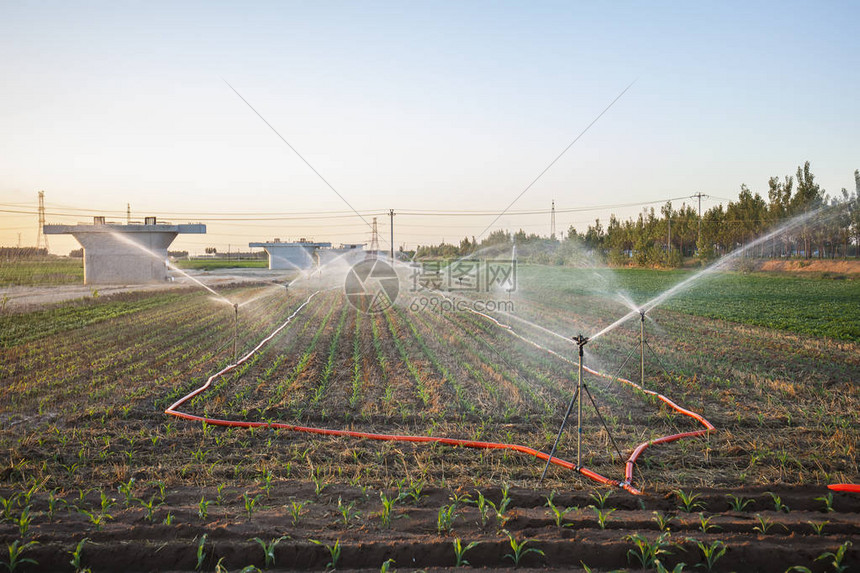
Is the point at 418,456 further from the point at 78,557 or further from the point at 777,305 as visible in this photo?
the point at 777,305

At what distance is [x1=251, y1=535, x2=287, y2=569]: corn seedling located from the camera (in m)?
3.61

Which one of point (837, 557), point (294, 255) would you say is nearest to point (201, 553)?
point (837, 557)

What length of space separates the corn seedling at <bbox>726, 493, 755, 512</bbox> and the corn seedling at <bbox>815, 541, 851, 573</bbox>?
2.39 feet

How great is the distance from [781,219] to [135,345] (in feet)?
178

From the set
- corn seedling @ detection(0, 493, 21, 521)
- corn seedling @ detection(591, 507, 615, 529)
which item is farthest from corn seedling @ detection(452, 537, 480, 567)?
corn seedling @ detection(0, 493, 21, 521)

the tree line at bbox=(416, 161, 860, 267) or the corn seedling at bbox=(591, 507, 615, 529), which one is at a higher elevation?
the tree line at bbox=(416, 161, 860, 267)

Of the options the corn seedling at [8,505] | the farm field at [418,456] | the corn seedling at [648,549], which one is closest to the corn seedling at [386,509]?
the farm field at [418,456]

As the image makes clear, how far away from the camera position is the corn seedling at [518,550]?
3.62 metres

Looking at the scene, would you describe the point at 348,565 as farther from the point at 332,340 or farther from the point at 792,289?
the point at 792,289

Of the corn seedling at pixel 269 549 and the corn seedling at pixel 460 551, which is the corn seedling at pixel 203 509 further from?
the corn seedling at pixel 460 551

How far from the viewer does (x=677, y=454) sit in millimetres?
5652

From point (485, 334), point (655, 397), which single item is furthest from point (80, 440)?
point (485, 334)

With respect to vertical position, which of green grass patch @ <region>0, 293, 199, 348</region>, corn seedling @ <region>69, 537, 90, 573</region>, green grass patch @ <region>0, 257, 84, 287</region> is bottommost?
corn seedling @ <region>69, 537, 90, 573</region>

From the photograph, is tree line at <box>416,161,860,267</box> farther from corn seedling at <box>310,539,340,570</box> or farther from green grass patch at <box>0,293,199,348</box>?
corn seedling at <box>310,539,340,570</box>
